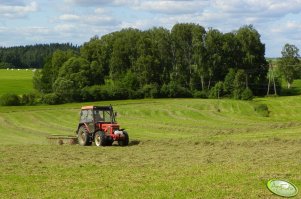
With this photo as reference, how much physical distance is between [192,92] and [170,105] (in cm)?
2089

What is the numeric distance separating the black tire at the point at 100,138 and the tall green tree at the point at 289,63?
8306cm

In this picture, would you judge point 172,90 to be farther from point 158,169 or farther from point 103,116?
point 158,169

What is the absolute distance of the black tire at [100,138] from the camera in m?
24.3

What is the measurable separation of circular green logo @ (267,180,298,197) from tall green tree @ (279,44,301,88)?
308ft

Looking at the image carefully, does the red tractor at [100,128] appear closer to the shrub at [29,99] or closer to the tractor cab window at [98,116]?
the tractor cab window at [98,116]

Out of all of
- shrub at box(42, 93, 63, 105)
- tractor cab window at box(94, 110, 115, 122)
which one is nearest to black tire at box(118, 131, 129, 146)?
tractor cab window at box(94, 110, 115, 122)

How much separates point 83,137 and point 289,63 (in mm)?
83957

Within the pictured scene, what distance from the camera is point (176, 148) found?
72.0 ft

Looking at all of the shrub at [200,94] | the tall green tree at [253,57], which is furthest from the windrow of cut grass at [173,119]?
the tall green tree at [253,57]

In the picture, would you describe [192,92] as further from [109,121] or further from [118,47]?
[109,121]

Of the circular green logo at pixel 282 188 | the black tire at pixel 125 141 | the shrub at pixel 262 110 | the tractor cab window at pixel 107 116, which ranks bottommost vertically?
the shrub at pixel 262 110

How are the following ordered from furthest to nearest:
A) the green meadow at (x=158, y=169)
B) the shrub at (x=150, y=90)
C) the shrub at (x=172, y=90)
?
1. the shrub at (x=172, y=90)
2. the shrub at (x=150, y=90)
3. the green meadow at (x=158, y=169)

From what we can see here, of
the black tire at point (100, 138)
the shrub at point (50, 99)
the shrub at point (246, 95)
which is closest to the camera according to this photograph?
the black tire at point (100, 138)

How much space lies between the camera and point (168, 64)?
8712 cm
